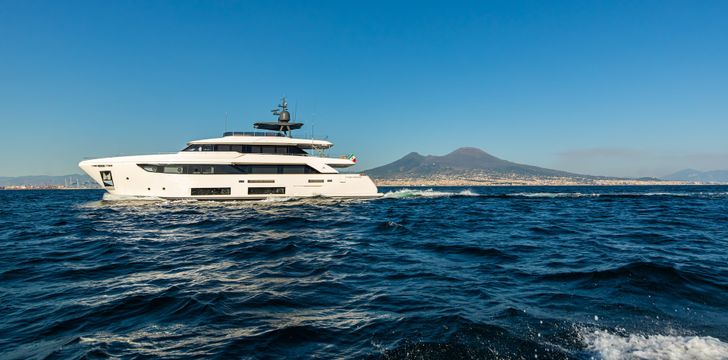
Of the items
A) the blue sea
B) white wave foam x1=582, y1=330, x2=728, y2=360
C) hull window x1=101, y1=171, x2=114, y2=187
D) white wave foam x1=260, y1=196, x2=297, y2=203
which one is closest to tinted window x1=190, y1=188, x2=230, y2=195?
white wave foam x1=260, y1=196, x2=297, y2=203

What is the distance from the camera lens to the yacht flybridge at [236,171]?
23984 mm

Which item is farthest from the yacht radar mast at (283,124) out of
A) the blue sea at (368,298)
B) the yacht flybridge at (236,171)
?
the blue sea at (368,298)

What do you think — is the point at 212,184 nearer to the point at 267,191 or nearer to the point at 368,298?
the point at 267,191

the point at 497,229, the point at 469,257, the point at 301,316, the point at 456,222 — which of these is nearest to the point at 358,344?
the point at 301,316

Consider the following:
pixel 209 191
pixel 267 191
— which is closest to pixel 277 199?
pixel 267 191

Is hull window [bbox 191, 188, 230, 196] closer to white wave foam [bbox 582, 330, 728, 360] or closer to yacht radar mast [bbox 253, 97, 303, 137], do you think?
yacht radar mast [bbox 253, 97, 303, 137]

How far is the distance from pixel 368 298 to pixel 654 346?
332cm

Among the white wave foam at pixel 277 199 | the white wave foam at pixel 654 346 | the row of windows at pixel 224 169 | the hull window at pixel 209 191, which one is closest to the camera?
Result: the white wave foam at pixel 654 346

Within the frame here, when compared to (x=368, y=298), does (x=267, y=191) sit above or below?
above

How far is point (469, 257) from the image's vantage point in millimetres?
7918

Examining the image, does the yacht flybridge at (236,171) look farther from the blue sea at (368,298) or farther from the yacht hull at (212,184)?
the blue sea at (368,298)

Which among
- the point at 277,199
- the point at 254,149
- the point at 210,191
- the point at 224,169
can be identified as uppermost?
the point at 254,149

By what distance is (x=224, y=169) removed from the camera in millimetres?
25484

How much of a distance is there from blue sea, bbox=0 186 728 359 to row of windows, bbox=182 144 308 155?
15.7m
